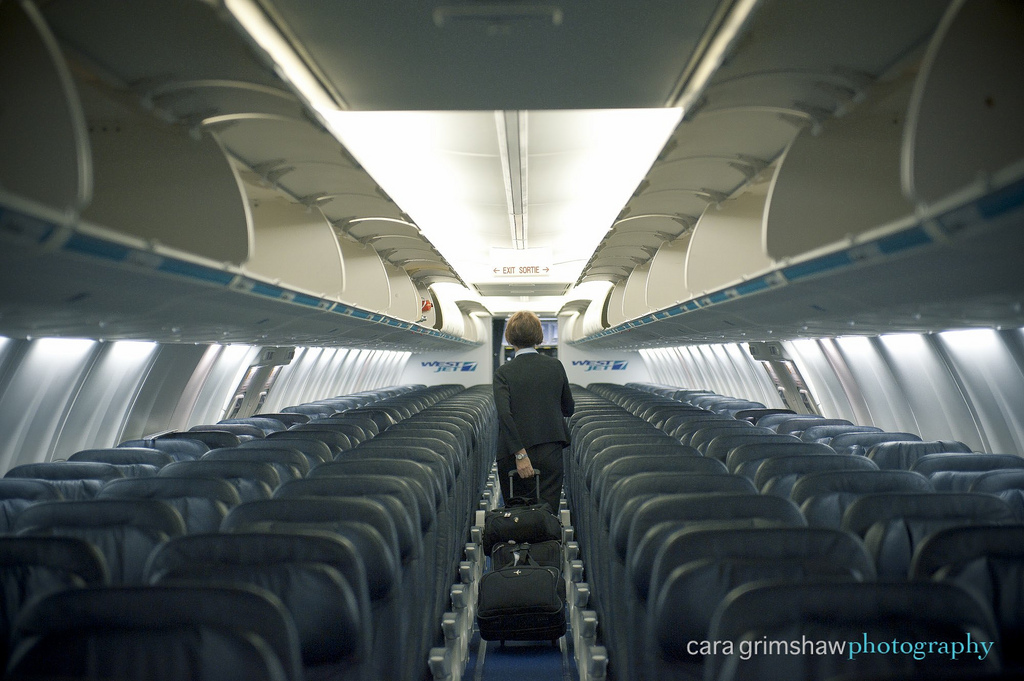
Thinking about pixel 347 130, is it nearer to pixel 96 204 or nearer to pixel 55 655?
pixel 96 204

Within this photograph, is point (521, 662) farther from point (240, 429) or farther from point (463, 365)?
point (463, 365)

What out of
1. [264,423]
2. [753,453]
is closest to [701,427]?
[753,453]

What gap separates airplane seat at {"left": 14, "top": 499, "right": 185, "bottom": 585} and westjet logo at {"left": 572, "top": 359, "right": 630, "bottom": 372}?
26274mm

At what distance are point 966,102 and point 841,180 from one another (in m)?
1.56

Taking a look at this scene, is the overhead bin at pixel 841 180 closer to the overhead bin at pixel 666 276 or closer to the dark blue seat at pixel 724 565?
the dark blue seat at pixel 724 565

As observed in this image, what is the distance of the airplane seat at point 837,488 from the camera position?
158 inches

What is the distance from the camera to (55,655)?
2104 mm

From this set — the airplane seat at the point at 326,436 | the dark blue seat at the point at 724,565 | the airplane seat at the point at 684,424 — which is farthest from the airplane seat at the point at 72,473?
the airplane seat at the point at 684,424

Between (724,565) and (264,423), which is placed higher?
(264,423)

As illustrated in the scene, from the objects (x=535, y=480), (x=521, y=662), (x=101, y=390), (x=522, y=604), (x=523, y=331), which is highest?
(x=523, y=331)

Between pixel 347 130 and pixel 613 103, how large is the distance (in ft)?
10.9

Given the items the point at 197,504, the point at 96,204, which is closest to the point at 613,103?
the point at 96,204

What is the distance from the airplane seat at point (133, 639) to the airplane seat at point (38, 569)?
52 cm

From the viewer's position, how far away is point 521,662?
6.08m
